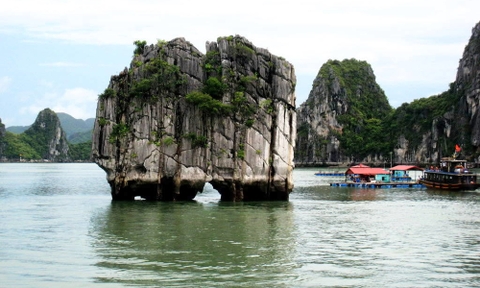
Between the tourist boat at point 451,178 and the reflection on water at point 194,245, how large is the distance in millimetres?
33542

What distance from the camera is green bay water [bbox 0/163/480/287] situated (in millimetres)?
19609

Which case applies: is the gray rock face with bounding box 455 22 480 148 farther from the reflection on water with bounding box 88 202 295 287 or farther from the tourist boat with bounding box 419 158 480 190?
the reflection on water with bounding box 88 202 295 287

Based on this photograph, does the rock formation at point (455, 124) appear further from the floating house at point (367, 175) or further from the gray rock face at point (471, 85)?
the floating house at point (367, 175)

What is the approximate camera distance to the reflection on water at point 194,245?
19750mm

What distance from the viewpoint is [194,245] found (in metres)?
25.3

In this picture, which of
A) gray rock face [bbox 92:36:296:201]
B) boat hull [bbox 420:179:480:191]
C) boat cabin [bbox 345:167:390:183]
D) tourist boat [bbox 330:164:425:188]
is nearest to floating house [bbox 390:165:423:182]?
tourist boat [bbox 330:164:425:188]

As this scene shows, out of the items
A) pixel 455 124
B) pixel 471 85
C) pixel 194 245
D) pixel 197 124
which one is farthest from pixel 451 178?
pixel 455 124

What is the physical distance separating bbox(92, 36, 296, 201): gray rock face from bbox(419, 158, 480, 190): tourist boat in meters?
29.0

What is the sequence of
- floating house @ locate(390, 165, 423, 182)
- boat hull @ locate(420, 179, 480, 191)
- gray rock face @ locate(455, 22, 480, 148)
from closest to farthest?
boat hull @ locate(420, 179, 480, 191), floating house @ locate(390, 165, 423, 182), gray rock face @ locate(455, 22, 480, 148)

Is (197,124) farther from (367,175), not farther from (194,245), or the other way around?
(367,175)

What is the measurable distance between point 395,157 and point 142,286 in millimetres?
173337

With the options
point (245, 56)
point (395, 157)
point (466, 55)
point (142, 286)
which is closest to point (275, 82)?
point (245, 56)

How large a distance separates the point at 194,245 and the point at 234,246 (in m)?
1.48

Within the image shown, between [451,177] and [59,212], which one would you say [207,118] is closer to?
[59,212]
